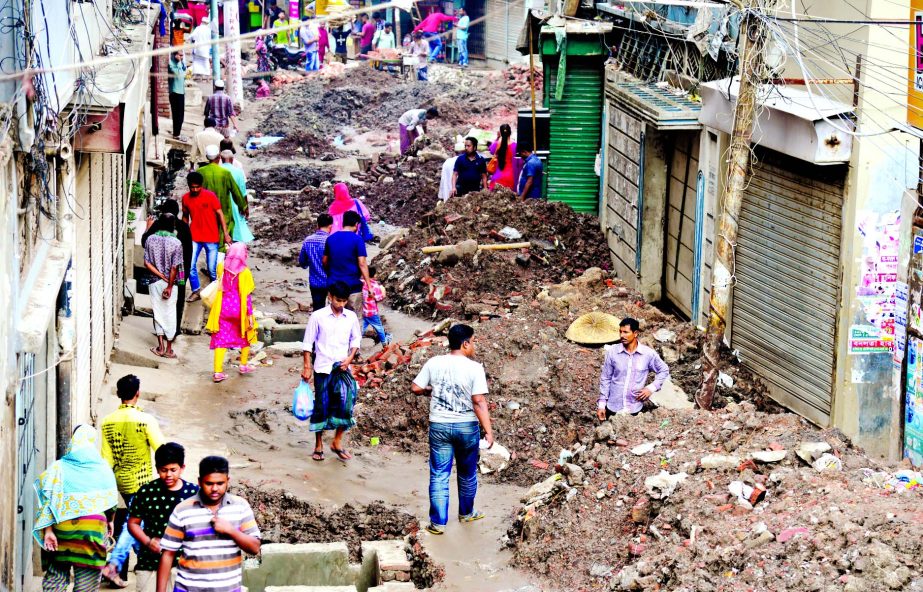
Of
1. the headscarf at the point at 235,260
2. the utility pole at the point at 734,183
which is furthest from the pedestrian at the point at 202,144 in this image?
the utility pole at the point at 734,183

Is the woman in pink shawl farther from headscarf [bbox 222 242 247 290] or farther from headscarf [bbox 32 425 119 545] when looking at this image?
headscarf [bbox 32 425 119 545]

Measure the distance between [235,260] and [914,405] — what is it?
6.34m

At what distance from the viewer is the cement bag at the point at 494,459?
11.2 metres

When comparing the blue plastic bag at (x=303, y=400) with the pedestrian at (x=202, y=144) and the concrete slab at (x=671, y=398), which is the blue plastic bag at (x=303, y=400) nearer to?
the concrete slab at (x=671, y=398)

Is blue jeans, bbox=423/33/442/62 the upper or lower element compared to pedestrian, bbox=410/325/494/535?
upper

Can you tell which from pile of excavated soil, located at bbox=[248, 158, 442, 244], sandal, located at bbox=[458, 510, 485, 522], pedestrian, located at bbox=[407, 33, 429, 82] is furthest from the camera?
pedestrian, located at bbox=[407, 33, 429, 82]

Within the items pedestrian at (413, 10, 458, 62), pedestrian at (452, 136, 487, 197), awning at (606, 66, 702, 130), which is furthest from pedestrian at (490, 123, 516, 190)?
pedestrian at (413, 10, 458, 62)

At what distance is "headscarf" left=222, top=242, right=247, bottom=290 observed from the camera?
42.0 ft

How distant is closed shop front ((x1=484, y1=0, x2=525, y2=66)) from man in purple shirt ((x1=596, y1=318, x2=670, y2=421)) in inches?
1196

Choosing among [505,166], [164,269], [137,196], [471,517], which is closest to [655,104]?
[505,166]

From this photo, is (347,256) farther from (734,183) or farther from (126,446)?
(126,446)

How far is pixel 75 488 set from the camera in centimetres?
736

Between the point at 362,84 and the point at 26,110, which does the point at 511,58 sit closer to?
the point at 362,84

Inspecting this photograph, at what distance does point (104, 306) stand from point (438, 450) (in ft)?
15.5
